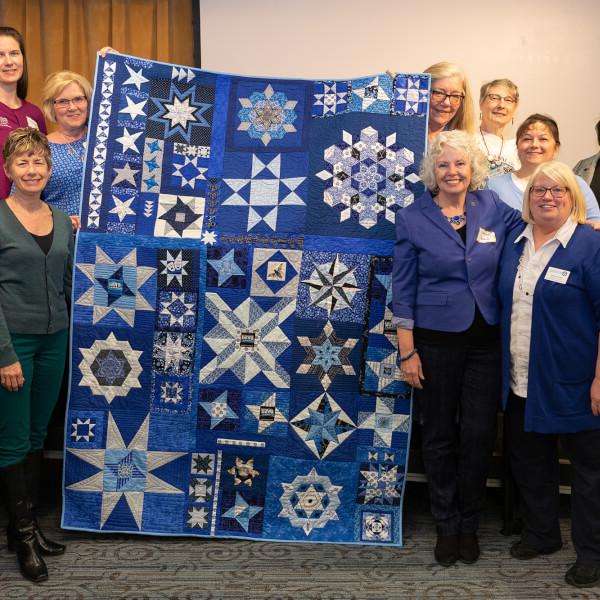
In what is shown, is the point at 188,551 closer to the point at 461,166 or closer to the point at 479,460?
the point at 479,460

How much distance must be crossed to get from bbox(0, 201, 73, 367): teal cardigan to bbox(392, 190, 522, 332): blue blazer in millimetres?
1212

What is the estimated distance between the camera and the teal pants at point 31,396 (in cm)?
225

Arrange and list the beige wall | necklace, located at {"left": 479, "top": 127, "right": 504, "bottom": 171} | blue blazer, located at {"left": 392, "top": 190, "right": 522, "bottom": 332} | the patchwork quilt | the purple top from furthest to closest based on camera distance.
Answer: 1. the beige wall
2. necklace, located at {"left": 479, "top": 127, "right": 504, "bottom": 171}
3. the purple top
4. the patchwork quilt
5. blue blazer, located at {"left": 392, "top": 190, "right": 522, "bottom": 332}

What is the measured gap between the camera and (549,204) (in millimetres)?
2188

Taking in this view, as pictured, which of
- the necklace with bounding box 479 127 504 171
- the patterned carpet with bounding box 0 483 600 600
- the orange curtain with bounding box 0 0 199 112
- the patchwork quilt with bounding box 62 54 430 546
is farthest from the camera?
the orange curtain with bounding box 0 0 199 112

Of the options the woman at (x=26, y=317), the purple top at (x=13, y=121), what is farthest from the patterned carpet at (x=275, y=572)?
the purple top at (x=13, y=121)

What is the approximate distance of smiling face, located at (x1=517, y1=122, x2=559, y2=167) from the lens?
2580mm

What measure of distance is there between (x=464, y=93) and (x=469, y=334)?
3.48 ft

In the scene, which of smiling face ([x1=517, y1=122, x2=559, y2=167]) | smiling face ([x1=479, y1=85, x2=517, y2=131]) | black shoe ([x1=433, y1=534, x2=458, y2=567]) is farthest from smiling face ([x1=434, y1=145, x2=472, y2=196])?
black shoe ([x1=433, y1=534, x2=458, y2=567])

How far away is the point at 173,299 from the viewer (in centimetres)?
253

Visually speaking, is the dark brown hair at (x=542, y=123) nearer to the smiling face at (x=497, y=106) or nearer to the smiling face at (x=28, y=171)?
the smiling face at (x=497, y=106)

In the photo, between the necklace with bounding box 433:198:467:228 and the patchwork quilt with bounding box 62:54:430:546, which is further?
the patchwork quilt with bounding box 62:54:430:546

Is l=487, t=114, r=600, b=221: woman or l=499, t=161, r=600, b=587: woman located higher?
l=487, t=114, r=600, b=221: woman

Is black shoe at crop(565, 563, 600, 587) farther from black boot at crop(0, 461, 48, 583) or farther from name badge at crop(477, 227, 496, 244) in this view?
black boot at crop(0, 461, 48, 583)
